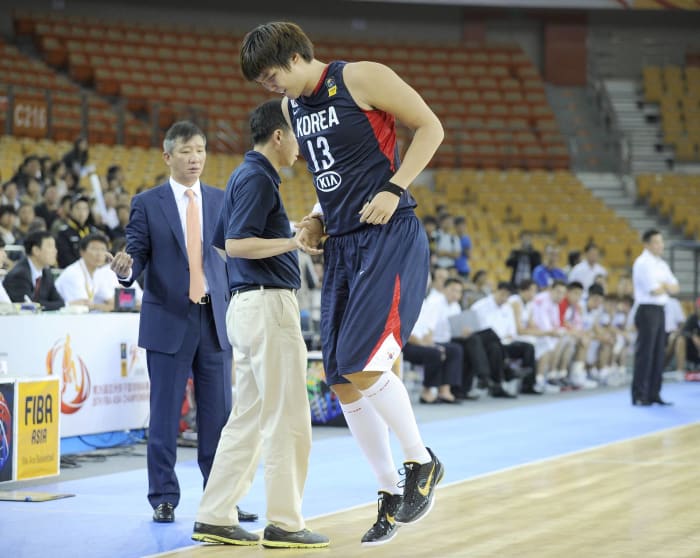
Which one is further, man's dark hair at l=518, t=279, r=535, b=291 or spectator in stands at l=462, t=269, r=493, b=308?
spectator in stands at l=462, t=269, r=493, b=308

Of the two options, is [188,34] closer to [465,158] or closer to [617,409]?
[465,158]

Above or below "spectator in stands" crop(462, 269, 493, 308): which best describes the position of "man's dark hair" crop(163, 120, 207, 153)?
above

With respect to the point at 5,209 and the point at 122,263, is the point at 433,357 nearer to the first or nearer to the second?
the point at 5,209

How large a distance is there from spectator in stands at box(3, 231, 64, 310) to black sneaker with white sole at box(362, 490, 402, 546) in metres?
4.49

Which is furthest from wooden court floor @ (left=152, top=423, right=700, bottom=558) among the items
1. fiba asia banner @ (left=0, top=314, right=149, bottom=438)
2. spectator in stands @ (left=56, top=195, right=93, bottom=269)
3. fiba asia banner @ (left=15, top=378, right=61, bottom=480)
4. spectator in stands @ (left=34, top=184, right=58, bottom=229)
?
spectator in stands @ (left=34, top=184, right=58, bottom=229)

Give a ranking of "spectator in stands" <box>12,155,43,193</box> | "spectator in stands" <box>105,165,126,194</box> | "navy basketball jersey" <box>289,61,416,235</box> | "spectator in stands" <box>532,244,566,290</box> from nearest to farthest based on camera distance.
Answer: "navy basketball jersey" <box>289,61,416,235</box> < "spectator in stands" <box>12,155,43,193</box> < "spectator in stands" <box>105,165,126,194</box> < "spectator in stands" <box>532,244,566,290</box>

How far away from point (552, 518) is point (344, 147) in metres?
2.21

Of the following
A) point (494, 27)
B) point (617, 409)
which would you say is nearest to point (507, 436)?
point (617, 409)

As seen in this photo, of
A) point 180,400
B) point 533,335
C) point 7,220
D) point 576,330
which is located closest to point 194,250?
point 180,400

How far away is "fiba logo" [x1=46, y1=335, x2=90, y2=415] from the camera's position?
7742 mm

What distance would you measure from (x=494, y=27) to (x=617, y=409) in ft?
63.8

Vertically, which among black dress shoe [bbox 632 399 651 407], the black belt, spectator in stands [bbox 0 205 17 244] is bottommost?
black dress shoe [bbox 632 399 651 407]

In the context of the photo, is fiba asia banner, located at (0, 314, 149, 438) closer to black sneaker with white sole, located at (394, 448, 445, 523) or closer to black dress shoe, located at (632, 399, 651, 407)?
black sneaker with white sole, located at (394, 448, 445, 523)

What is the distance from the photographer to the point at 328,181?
4469 mm
